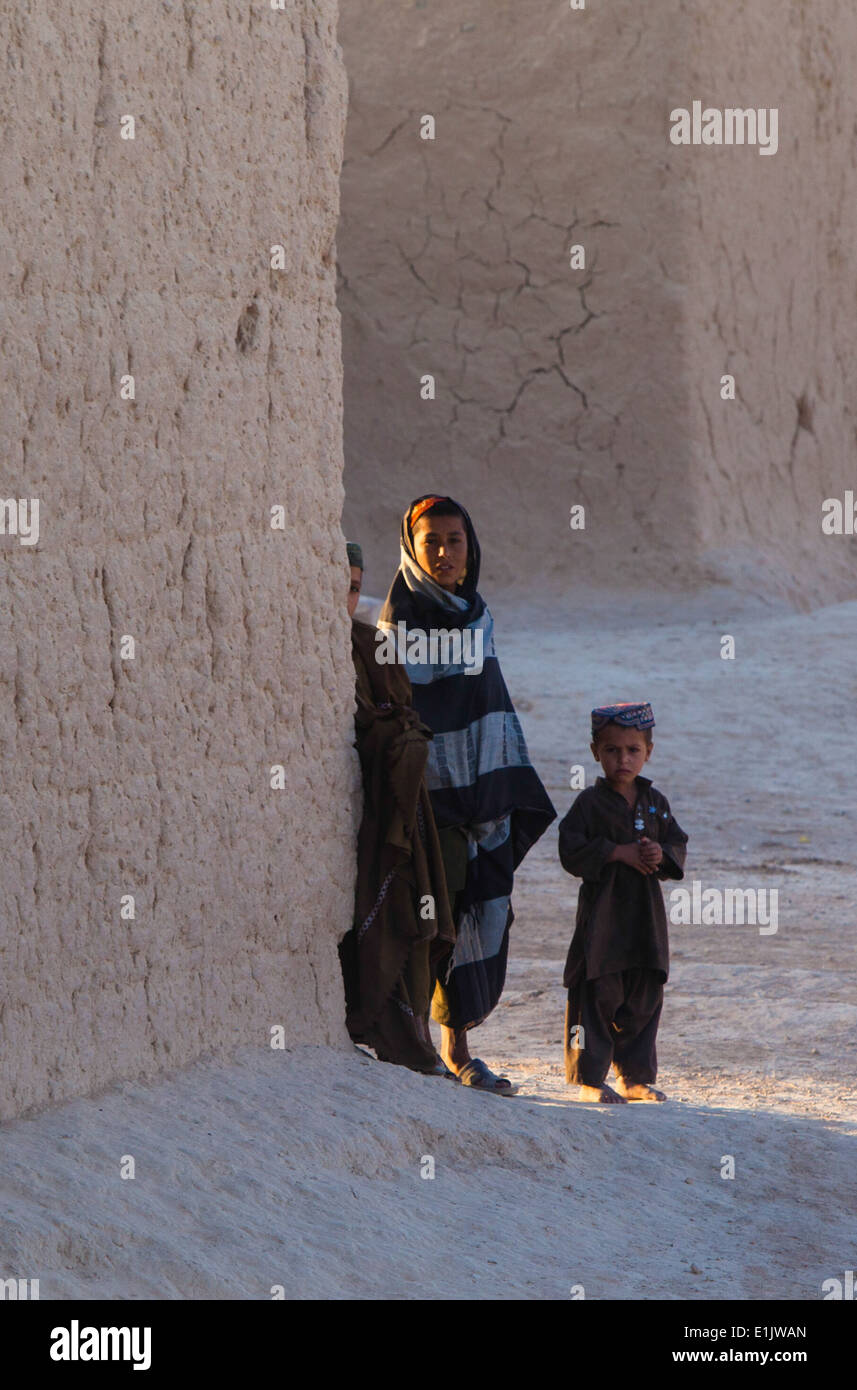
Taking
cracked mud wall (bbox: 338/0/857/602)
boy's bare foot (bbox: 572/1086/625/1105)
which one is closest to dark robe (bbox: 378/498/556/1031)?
boy's bare foot (bbox: 572/1086/625/1105)

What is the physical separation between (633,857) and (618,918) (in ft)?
0.56

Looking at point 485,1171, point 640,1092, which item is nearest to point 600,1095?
point 640,1092

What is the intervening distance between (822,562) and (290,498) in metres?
8.49

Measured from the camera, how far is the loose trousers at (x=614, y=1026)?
4051 millimetres

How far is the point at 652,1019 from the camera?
409cm

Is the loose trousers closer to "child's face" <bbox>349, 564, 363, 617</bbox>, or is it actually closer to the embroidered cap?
the embroidered cap

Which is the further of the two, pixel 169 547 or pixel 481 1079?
pixel 481 1079

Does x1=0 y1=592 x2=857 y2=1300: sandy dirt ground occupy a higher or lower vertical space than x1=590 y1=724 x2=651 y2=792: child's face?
lower

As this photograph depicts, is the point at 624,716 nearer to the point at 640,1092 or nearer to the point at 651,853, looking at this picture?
the point at 651,853

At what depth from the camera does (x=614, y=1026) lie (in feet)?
13.5

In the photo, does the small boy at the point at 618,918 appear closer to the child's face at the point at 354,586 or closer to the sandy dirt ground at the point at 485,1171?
the sandy dirt ground at the point at 485,1171

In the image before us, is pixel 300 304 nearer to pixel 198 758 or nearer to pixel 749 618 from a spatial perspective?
pixel 198 758

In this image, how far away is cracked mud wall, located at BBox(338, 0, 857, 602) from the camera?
10.4 metres
